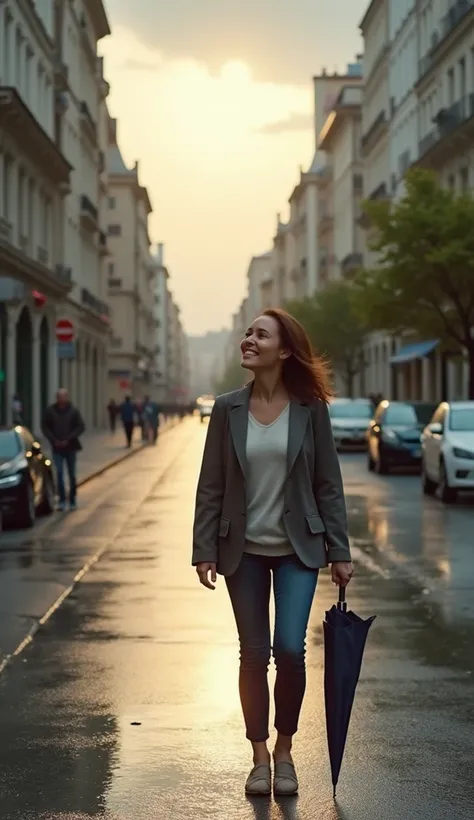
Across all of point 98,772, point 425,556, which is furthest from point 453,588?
point 98,772

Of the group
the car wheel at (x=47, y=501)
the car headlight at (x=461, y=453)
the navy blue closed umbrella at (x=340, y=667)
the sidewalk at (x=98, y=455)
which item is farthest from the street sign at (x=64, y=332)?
the navy blue closed umbrella at (x=340, y=667)

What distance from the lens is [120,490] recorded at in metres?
26.9

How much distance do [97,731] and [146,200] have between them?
12250 centimetres

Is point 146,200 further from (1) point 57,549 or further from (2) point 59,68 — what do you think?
(1) point 57,549

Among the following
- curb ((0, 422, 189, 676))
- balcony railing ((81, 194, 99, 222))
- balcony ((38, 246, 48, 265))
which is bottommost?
curb ((0, 422, 189, 676))

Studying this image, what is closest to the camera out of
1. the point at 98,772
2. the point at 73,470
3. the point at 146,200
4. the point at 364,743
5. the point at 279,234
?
the point at 98,772

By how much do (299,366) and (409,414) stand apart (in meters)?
28.7

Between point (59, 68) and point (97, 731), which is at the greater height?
point (59, 68)

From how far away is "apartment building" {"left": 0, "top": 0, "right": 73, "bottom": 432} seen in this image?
4153 centimetres

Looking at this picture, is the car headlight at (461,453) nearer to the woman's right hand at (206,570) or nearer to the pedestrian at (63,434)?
the pedestrian at (63,434)

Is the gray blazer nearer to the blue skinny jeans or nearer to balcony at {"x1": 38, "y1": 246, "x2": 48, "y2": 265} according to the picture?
the blue skinny jeans

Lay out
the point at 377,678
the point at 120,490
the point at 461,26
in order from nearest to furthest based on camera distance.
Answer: the point at 377,678 < the point at 120,490 < the point at 461,26

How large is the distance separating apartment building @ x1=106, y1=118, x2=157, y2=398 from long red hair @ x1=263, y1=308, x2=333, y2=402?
323 feet

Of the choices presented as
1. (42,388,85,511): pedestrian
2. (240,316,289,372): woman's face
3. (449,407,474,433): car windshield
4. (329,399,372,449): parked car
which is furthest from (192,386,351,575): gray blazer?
(329,399,372,449): parked car
